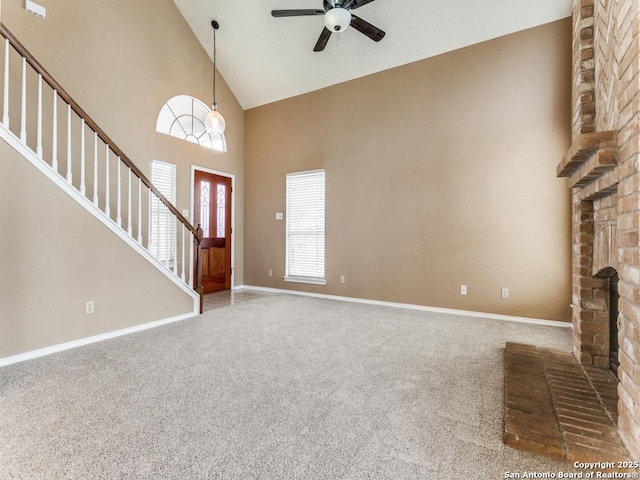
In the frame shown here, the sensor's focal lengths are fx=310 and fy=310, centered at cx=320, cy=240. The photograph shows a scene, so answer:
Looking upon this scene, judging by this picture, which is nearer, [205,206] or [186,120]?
[186,120]

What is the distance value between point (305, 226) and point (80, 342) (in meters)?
3.48

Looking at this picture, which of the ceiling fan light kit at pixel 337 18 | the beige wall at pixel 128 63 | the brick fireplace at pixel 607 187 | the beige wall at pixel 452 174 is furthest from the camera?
the beige wall at pixel 452 174

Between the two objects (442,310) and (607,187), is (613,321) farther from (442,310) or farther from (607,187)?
(442,310)

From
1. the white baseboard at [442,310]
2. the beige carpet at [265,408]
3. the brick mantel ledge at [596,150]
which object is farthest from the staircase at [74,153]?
the brick mantel ledge at [596,150]

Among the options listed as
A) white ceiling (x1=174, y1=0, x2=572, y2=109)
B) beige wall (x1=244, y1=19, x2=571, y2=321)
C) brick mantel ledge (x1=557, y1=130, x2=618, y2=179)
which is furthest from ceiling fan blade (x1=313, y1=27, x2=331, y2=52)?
brick mantel ledge (x1=557, y1=130, x2=618, y2=179)

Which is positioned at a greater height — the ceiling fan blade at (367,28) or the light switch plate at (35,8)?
the light switch plate at (35,8)

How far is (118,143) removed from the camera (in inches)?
165

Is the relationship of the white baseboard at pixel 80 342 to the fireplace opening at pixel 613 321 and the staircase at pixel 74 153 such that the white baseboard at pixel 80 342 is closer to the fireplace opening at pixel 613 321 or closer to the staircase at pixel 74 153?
the staircase at pixel 74 153

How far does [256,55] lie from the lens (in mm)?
5141

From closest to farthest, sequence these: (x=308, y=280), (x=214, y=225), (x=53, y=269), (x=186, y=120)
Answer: (x=53, y=269), (x=186, y=120), (x=308, y=280), (x=214, y=225)

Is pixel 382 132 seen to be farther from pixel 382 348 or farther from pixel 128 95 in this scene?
pixel 128 95

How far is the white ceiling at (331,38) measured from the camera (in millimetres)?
3771

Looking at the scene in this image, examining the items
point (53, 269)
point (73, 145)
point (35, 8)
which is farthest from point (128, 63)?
point (53, 269)

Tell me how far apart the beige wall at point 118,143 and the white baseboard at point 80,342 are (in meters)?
0.05
